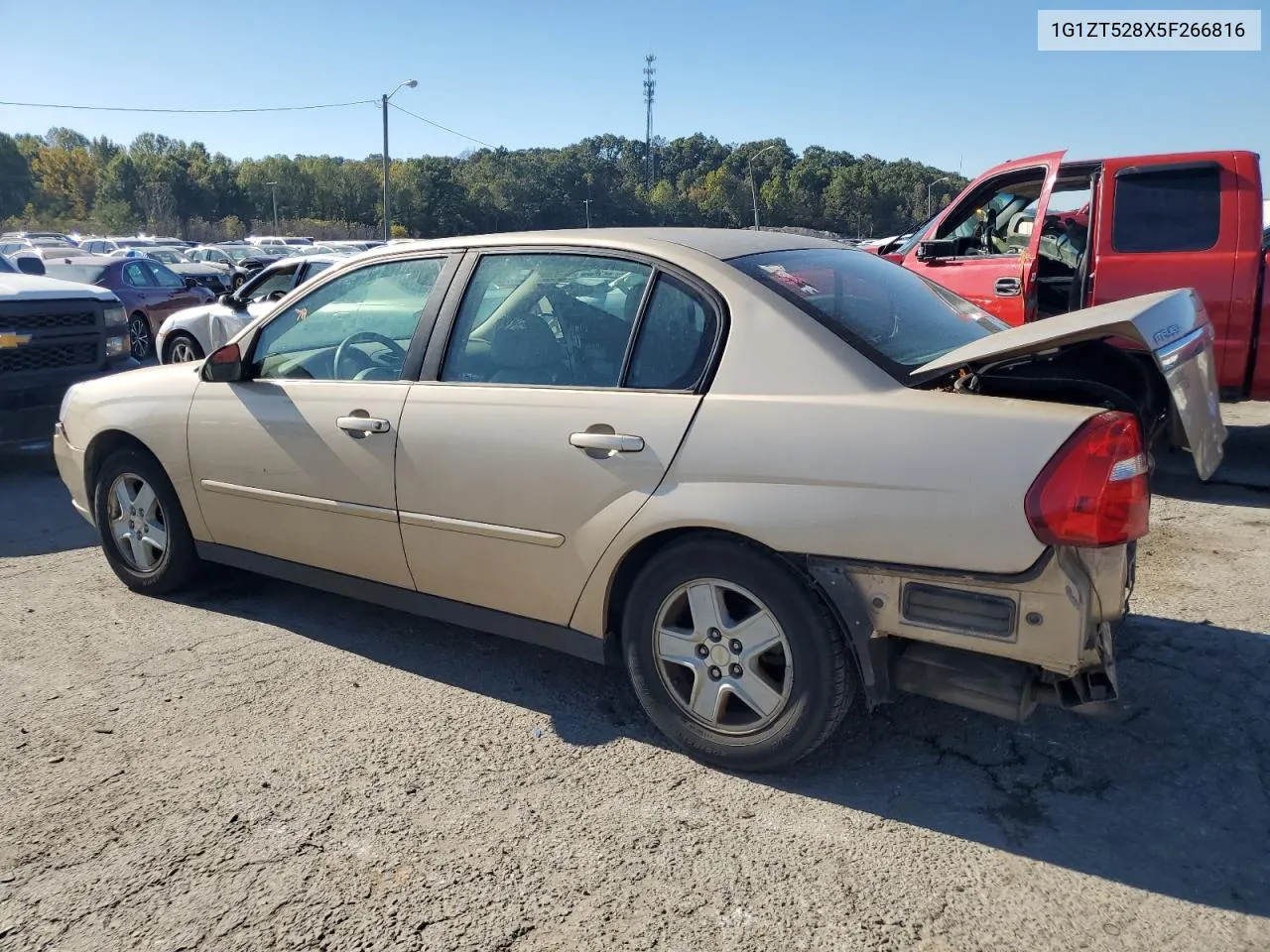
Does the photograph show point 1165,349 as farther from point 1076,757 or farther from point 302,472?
point 302,472

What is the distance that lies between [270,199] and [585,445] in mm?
91524

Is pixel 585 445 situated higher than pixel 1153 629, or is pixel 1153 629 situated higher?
pixel 585 445

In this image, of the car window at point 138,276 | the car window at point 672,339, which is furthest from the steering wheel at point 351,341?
the car window at point 138,276

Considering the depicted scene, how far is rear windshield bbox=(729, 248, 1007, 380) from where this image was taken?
3086 millimetres

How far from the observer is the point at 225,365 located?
4.22m

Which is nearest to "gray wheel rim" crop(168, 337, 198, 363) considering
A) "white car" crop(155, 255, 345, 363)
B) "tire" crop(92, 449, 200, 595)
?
"white car" crop(155, 255, 345, 363)

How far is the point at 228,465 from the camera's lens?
422 cm

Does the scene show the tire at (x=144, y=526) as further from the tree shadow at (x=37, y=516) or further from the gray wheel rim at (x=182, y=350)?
the gray wheel rim at (x=182, y=350)

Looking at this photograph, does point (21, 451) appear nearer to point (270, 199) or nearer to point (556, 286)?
point (556, 286)

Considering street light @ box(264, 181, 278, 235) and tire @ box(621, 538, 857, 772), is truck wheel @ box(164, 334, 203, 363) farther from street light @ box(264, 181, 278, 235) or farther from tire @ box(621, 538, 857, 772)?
street light @ box(264, 181, 278, 235)

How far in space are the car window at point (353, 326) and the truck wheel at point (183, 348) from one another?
790cm

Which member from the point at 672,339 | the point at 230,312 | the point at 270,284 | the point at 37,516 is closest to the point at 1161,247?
the point at 672,339

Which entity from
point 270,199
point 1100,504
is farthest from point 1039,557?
point 270,199

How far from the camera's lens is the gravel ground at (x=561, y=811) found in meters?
2.44
